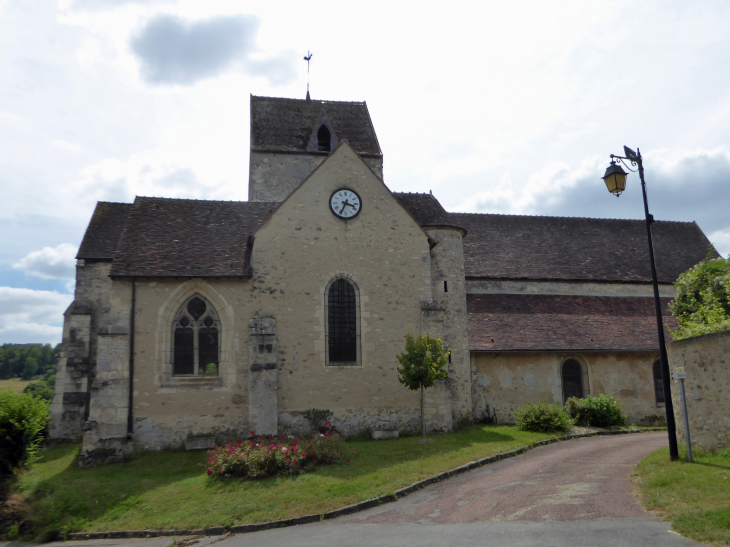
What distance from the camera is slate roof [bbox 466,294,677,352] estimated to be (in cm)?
2070

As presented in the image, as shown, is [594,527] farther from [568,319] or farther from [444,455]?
[568,319]

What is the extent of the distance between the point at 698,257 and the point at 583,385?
1281 centimetres

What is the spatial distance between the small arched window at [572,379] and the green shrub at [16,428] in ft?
59.0

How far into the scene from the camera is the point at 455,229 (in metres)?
20.6

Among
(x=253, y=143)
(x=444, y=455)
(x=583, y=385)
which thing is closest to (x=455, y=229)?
(x=583, y=385)

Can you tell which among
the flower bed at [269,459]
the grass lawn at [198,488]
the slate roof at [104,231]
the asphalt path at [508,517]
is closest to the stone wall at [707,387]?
the asphalt path at [508,517]

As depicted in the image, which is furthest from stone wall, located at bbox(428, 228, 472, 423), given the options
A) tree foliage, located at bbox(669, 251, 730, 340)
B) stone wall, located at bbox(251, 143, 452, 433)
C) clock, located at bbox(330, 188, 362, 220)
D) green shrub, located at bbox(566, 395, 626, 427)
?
tree foliage, located at bbox(669, 251, 730, 340)

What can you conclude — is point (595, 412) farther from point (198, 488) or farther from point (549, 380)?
point (198, 488)

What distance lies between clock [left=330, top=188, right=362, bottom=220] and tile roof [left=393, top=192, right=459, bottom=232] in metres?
2.56

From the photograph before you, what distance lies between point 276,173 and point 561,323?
14.6m

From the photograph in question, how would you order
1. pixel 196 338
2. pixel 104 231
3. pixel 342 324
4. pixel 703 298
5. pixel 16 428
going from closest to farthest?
pixel 16 428 < pixel 703 298 < pixel 196 338 < pixel 342 324 < pixel 104 231

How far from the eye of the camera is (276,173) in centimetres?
2533

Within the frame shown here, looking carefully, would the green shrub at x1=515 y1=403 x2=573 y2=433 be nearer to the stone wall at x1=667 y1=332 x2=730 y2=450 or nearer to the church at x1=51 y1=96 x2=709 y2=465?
the church at x1=51 y1=96 x2=709 y2=465

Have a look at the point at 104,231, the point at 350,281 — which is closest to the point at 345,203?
the point at 350,281
